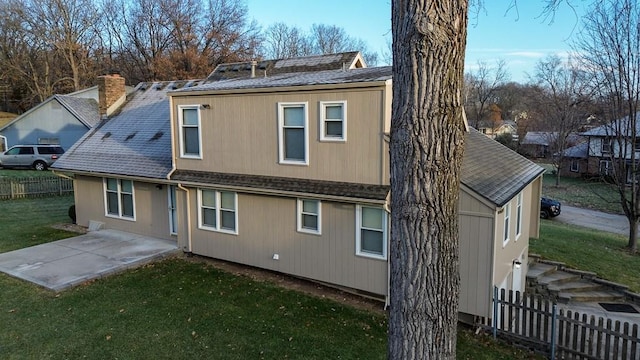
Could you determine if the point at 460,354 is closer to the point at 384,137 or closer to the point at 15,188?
the point at 384,137

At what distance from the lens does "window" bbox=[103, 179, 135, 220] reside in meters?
14.0

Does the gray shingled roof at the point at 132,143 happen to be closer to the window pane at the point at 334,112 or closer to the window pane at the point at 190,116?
the window pane at the point at 190,116

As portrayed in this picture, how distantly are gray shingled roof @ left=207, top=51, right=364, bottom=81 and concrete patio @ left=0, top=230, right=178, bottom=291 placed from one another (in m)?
7.24

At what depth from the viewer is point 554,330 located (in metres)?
7.85

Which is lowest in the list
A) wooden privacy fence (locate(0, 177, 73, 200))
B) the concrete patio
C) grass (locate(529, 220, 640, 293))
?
grass (locate(529, 220, 640, 293))

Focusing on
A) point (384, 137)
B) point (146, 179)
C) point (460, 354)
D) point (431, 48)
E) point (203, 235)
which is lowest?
point (460, 354)

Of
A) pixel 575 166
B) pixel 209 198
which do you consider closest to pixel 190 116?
pixel 209 198

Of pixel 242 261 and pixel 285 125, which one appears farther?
pixel 242 261

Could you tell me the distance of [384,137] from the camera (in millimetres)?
8703

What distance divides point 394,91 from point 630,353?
7.26 meters

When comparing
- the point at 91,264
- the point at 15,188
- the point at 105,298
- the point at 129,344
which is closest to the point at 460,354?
the point at 129,344

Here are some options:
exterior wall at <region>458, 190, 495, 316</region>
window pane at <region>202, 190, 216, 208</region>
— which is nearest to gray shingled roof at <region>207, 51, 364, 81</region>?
window pane at <region>202, 190, 216, 208</region>

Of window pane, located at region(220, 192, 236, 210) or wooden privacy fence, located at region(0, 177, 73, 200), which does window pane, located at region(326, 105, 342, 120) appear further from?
wooden privacy fence, located at region(0, 177, 73, 200)

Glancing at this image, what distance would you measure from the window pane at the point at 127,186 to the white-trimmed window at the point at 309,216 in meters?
6.87
